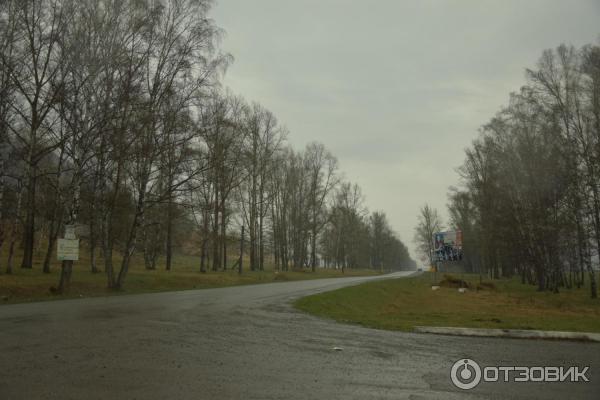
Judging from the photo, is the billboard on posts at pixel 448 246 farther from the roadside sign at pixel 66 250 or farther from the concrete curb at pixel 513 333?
the roadside sign at pixel 66 250

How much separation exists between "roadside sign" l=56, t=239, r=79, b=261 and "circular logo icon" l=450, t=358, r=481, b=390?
17.9 m

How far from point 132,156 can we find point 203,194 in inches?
756

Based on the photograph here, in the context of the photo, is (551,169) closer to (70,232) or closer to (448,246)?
(448,246)

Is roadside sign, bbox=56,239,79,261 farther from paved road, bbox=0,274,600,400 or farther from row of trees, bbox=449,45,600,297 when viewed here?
row of trees, bbox=449,45,600,297

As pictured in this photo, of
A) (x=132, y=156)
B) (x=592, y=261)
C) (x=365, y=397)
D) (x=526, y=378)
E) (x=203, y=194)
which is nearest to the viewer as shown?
(x=365, y=397)

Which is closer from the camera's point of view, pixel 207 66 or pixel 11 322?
pixel 11 322

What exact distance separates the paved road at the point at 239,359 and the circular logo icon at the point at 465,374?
126 mm

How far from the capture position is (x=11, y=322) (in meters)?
10.5

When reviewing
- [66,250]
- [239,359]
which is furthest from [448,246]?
[239,359]

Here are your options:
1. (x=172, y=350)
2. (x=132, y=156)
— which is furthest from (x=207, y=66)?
(x=172, y=350)

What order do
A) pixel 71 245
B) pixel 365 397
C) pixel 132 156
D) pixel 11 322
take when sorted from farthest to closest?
pixel 132 156, pixel 71 245, pixel 11 322, pixel 365 397

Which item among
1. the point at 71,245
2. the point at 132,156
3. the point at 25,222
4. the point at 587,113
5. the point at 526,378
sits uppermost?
the point at 587,113

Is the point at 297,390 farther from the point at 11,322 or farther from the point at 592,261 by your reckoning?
the point at 592,261

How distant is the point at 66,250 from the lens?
19.9m
